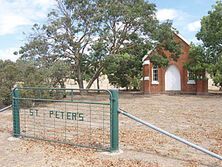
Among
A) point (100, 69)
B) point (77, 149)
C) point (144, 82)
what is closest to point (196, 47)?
point (144, 82)

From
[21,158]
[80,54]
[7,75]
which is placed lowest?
[21,158]

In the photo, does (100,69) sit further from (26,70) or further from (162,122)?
(162,122)

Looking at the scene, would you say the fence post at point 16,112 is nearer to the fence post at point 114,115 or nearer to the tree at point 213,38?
the fence post at point 114,115

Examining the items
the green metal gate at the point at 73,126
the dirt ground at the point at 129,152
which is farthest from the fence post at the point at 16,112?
the dirt ground at the point at 129,152

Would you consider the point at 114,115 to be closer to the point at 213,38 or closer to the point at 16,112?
the point at 16,112

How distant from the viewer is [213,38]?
88.7 ft

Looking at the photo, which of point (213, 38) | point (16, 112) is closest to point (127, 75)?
point (213, 38)

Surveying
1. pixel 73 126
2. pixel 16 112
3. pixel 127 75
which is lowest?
pixel 73 126

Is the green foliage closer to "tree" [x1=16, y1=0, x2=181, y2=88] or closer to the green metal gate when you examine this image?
"tree" [x1=16, y1=0, x2=181, y2=88]

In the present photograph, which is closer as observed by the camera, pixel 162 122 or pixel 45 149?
pixel 45 149

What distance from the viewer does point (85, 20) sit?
25.3 metres

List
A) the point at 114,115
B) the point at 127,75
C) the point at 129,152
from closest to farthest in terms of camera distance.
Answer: the point at 114,115, the point at 129,152, the point at 127,75

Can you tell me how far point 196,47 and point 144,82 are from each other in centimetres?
648

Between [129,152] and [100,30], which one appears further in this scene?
[100,30]
